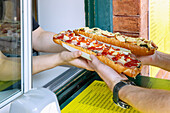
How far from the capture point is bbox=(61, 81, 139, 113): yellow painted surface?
1.21m

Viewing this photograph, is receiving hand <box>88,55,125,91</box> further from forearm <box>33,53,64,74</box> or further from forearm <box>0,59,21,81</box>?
forearm <box>0,59,21,81</box>

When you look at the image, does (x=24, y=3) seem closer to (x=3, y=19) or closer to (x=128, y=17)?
(x=3, y=19)

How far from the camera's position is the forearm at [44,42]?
1.79 m

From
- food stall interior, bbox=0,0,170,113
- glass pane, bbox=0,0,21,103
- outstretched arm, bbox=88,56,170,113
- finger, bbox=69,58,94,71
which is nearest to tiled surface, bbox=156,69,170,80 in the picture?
food stall interior, bbox=0,0,170,113

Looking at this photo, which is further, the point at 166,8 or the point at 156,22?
the point at 166,8

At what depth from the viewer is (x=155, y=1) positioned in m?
2.37

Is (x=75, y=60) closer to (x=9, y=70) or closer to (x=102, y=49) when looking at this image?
(x=102, y=49)

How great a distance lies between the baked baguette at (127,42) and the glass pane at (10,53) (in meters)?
0.90

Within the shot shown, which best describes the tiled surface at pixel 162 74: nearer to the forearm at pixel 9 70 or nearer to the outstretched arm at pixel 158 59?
the outstretched arm at pixel 158 59

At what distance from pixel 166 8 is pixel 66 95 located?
1950 mm

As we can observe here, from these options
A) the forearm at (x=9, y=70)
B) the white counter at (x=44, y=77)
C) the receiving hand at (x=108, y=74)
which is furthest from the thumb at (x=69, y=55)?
the forearm at (x=9, y=70)

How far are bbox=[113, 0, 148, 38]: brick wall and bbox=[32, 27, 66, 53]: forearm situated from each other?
659 millimetres

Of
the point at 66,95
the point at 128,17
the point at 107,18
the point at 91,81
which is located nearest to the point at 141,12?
the point at 128,17

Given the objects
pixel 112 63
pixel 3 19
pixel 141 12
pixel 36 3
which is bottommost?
pixel 112 63
